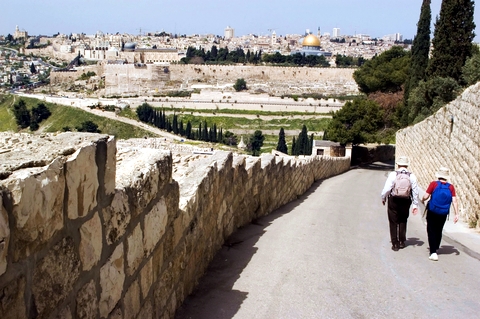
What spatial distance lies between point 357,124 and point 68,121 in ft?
166

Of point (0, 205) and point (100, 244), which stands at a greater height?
point (0, 205)

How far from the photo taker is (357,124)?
91.2 ft

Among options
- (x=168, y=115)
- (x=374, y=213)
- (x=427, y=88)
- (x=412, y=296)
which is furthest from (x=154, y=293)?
(x=168, y=115)

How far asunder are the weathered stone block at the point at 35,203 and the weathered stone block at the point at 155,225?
930mm

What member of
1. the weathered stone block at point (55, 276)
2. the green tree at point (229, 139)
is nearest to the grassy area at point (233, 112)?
the green tree at point (229, 139)

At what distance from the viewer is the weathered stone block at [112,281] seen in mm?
2137

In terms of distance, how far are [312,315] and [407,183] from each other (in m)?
2.47

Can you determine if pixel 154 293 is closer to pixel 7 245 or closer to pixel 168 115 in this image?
pixel 7 245

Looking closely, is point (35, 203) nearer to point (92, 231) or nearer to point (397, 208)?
point (92, 231)

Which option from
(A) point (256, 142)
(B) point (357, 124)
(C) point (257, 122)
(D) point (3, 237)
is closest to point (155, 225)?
(D) point (3, 237)

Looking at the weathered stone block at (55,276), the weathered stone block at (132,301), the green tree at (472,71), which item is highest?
the green tree at (472,71)

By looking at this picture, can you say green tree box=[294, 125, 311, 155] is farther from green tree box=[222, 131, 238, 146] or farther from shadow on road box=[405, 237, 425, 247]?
shadow on road box=[405, 237, 425, 247]

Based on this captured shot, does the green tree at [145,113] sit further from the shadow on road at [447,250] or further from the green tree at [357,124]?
the shadow on road at [447,250]

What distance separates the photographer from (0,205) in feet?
4.61
